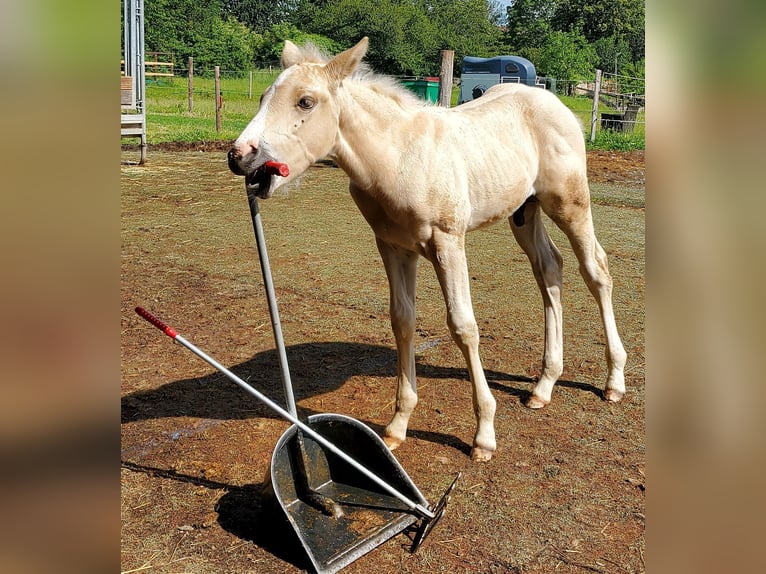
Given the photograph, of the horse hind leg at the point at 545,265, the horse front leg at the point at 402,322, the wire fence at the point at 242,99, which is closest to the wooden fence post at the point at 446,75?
the wire fence at the point at 242,99

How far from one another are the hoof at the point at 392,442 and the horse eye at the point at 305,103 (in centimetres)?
181

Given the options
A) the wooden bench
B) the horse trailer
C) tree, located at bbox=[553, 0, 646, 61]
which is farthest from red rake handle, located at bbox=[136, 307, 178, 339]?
tree, located at bbox=[553, 0, 646, 61]

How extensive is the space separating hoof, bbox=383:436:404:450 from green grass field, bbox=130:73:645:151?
852 centimetres

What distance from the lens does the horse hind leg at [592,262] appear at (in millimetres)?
4215

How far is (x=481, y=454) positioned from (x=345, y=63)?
6.76 ft

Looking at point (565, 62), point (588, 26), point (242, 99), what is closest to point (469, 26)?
point (588, 26)

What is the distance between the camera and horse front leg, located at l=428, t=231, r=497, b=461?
339 centimetres

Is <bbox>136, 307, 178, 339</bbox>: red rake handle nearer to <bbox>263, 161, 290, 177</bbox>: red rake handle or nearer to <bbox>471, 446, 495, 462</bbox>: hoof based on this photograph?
<bbox>263, 161, 290, 177</bbox>: red rake handle

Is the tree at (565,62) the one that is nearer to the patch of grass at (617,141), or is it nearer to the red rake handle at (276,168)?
the patch of grass at (617,141)

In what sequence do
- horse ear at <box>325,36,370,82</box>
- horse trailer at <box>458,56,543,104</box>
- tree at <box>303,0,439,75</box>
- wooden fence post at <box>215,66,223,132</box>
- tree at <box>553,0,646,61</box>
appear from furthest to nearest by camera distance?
1. tree at <box>553,0,646,61</box>
2. tree at <box>303,0,439,75</box>
3. horse trailer at <box>458,56,543,104</box>
4. wooden fence post at <box>215,66,223,132</box>
5. horse ear at <box>325,36,370,82</box>

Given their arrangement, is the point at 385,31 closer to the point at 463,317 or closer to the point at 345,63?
the point at 345,63

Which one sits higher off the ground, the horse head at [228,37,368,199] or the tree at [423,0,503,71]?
the tree at [423,0,503,71]

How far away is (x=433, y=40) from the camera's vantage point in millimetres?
43844
